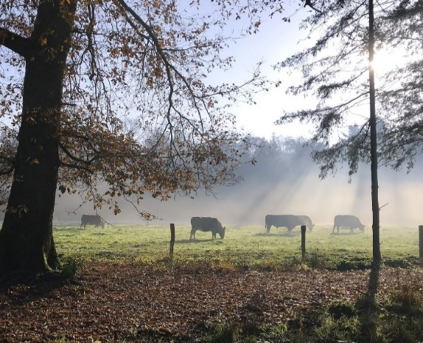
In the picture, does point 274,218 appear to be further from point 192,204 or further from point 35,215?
point 192,204

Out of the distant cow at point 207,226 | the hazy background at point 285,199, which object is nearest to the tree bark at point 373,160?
the distant cow at point 207,226

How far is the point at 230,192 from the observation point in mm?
90750

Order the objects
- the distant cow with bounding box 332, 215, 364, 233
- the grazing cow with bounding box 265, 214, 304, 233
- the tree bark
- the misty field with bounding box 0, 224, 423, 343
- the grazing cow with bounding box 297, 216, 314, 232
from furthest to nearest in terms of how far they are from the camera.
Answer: the distant cow with bounding box 332, 215, 364, 233 → the grazing cow with bounding box 297, 216, 314, 232 → the grazing cow with bounding box 265, 214, 304, 233 → the tree bark → the misty field with bounding box 0, 224, 423, 343

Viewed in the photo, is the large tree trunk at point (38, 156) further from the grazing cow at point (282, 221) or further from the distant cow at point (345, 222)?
the distant cow at point (345, 222)

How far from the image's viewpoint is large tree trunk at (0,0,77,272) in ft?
26.8

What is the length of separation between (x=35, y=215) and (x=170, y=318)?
4.16m

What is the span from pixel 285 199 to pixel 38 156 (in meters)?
80.5

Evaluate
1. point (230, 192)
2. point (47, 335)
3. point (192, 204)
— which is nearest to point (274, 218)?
point (47, 335)

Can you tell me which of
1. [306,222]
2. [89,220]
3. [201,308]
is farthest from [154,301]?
[306,222]

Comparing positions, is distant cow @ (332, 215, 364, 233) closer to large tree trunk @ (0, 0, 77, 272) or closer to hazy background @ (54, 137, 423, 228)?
hazy background @ (54, 137, 423, 228)

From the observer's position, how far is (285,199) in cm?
8612

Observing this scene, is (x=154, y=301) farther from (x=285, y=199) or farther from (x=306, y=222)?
(x=285, y=199)

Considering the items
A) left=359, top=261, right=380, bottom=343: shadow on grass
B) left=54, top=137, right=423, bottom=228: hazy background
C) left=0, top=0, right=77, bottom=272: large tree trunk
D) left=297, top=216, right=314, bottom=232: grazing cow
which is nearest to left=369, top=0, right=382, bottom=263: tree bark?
left=359, top=261, right=380, bottom=343: shadow on grass

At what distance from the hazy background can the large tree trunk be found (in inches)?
2376
